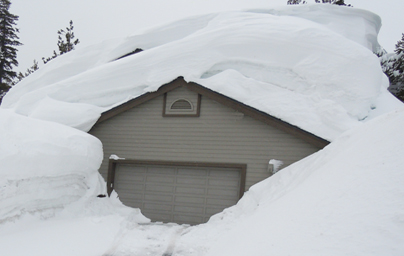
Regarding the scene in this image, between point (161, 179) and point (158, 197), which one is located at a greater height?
point (161, 179)

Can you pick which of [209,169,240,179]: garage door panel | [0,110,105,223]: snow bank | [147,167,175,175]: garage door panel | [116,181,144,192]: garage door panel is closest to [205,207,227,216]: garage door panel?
[209,169,240,179]: garage door panel

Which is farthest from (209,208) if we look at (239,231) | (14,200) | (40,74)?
(40,74)

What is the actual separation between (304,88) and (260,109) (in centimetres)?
312

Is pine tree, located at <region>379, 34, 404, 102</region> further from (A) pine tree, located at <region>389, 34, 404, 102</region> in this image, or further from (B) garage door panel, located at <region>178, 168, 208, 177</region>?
(B) garage door panel, located at <region>178, 168, 208, 177</region>

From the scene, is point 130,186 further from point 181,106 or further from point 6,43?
point 6,43

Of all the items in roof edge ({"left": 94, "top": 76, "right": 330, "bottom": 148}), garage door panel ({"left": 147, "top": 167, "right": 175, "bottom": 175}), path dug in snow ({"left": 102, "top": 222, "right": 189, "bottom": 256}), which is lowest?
path dug in snow ({"left": 102, "top": 222, "right": 189, "bottom": 256})

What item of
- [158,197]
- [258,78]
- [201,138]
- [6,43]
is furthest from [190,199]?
[6,43]

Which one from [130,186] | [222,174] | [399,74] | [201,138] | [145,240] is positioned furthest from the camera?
[399,74]

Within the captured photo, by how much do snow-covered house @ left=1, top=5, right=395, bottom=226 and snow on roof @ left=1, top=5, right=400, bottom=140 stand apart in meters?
0.05

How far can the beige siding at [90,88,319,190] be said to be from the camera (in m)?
9.05

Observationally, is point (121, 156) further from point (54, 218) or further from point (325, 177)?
point (325, 177)

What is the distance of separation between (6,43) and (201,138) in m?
26.3

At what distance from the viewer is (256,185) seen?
8.76m

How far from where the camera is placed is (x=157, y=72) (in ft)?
37.3
